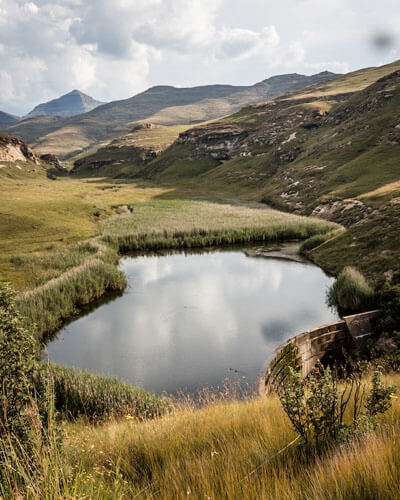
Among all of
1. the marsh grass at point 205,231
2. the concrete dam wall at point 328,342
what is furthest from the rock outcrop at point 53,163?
the concrete dam wall at point 328,342

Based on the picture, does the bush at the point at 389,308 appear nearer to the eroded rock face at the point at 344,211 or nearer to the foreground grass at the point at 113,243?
the foreground grass at the point at 113,243

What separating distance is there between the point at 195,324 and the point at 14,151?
521ft

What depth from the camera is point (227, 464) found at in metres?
3.79

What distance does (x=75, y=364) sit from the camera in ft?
55.6

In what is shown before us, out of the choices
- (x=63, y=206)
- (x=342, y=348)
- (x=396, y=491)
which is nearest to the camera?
(x=396, y=491)

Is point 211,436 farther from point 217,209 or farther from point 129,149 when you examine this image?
point 129,149

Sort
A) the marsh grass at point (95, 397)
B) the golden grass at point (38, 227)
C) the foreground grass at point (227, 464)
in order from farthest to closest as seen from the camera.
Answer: the golden grass at point (38, 227)
the marsh grass at point (95, 397)
the foreground grass at point (227, 464)

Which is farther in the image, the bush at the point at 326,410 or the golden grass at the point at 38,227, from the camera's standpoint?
the golden grass at the point at 38,227

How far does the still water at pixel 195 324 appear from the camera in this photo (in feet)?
52.1

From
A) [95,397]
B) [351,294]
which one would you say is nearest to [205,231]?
[351,294]

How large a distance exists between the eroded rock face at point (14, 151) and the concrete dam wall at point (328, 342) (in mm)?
153556

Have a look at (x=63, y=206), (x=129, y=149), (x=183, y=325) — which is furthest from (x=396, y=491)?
(x=129, y=149)

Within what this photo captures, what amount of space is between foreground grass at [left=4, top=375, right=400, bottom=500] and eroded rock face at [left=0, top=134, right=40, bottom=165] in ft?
518

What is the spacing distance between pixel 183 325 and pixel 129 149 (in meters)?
188
